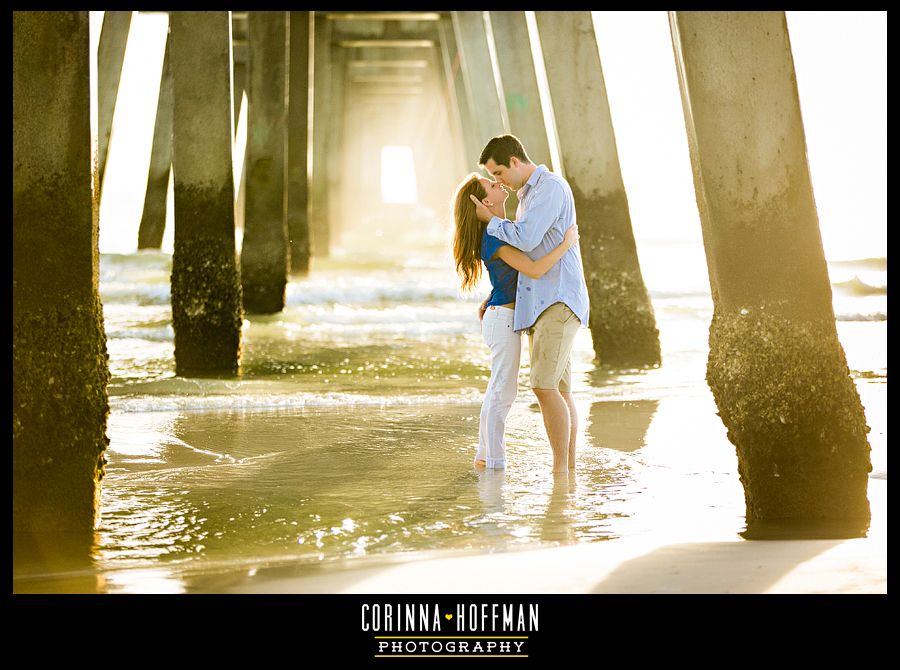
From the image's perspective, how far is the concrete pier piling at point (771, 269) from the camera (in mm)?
3137

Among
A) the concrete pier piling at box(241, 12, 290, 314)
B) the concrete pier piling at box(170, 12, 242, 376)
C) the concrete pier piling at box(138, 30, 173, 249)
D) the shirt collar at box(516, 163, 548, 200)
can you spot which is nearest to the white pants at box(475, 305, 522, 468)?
the shirt collar at box(516, 163, 548, 200)

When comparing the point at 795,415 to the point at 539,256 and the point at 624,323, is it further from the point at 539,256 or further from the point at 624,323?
the point at 624,323

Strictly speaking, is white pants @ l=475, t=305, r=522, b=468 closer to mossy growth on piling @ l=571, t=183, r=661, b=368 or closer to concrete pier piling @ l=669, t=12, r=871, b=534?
concrete pier piling @ l=669, t=12, r=871, b=534

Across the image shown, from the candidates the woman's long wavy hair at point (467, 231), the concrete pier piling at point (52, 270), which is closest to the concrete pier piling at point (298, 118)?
the woman's long wavy hair at point (467, 231)

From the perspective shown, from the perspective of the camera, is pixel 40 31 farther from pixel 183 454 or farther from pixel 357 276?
pixel 357 276

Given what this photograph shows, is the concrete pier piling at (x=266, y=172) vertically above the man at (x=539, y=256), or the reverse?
the concrete pier piling at (x=266, y=172)

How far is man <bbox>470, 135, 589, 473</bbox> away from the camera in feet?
12.6

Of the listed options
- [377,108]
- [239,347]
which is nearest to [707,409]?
[239,347]

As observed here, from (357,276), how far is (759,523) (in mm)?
15499

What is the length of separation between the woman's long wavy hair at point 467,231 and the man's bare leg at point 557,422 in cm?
49

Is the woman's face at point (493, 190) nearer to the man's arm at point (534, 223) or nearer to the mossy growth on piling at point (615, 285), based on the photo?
the man's arm at point (534, 223)

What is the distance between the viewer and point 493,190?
3951mm

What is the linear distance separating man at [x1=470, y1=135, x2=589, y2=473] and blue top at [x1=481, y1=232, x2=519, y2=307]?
6 cm

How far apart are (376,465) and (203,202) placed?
11.9ft
